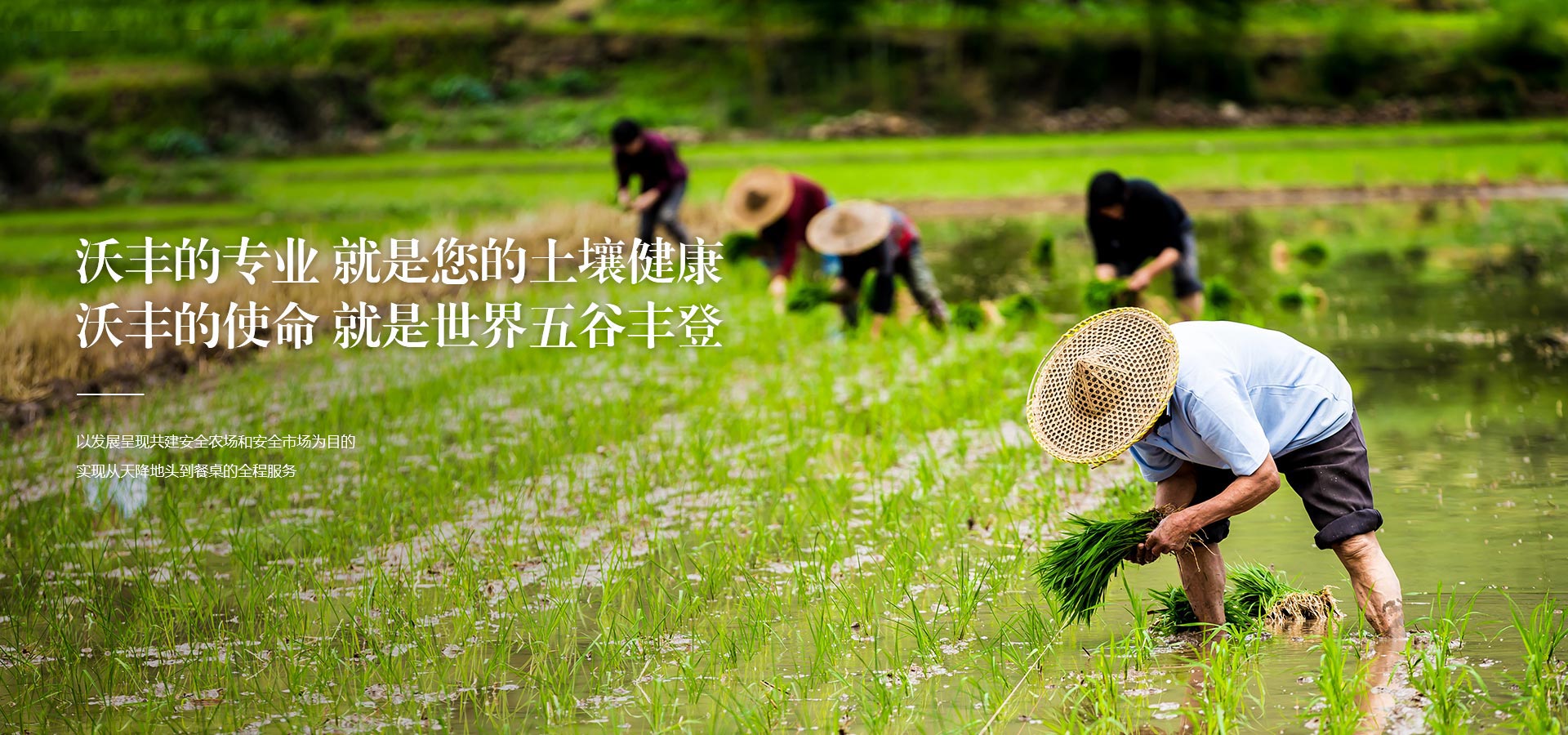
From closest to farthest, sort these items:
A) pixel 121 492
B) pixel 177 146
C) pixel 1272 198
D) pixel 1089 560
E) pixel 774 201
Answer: pixel 1089 560
pixel 121 492
pixel 774 201
pixel 1272 198
pixel 177 146

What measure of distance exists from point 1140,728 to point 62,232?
1719cm

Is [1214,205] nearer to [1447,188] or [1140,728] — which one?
[1447,188]

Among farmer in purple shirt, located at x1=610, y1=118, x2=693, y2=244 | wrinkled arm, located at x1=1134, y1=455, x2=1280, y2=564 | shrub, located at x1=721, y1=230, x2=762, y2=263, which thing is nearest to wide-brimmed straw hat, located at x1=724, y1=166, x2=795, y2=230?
shrub, located at x1=721, y1=230, x2=762, y2=263

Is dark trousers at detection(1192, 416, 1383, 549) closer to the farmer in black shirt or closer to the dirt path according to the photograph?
the farmer in black shirt

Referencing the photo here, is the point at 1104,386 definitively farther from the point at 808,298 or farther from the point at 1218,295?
the point at 808,298

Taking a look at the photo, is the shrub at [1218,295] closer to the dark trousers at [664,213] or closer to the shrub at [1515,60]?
the dark trousers at [664,213]

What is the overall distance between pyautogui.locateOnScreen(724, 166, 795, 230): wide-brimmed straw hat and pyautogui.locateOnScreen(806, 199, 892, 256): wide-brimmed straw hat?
1016mm

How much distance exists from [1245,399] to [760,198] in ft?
20.2

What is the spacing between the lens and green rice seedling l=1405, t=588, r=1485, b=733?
3.04 m

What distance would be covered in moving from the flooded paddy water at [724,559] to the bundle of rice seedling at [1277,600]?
0.07m

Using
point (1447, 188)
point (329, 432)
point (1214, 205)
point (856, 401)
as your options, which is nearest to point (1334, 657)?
point (856, 401)

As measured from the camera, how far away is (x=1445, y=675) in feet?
10.4

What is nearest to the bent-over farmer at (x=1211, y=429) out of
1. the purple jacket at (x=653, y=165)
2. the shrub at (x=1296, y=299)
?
the shrub at (x=1296, y=299)

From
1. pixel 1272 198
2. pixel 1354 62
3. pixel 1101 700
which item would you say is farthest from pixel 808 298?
pixel 1354 62
